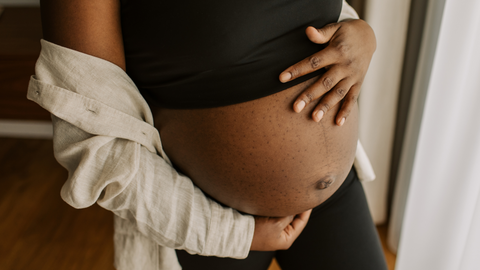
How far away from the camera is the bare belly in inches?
23.5

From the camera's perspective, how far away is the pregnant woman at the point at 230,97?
55 cm

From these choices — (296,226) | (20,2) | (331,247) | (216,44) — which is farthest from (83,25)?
(20,2)

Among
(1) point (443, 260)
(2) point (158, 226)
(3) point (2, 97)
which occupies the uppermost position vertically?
(2) point (158, 226)

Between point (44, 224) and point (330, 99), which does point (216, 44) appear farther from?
point (44, 224)

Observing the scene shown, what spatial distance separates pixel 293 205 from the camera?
0.68m

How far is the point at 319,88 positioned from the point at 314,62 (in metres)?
0.05

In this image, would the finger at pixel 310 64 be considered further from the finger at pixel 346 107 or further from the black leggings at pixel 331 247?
the black leggings at pixel 331 247

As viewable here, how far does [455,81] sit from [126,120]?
798mm

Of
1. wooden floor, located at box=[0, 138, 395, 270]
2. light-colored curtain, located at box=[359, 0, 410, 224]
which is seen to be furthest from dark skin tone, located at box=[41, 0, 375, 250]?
wooden floor, located at box=[0, 138, 395, 270]

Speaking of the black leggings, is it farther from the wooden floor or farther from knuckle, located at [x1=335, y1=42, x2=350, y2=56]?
the wooden floor

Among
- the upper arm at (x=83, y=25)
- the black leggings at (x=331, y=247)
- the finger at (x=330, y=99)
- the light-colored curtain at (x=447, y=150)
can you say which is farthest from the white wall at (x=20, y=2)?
the light-colored curtain at (x=447, y=150)

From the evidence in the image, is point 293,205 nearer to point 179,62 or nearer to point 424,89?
point 179,62

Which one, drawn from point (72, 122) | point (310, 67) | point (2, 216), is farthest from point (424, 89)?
point (2, 216)

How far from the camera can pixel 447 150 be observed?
2.91 ft
